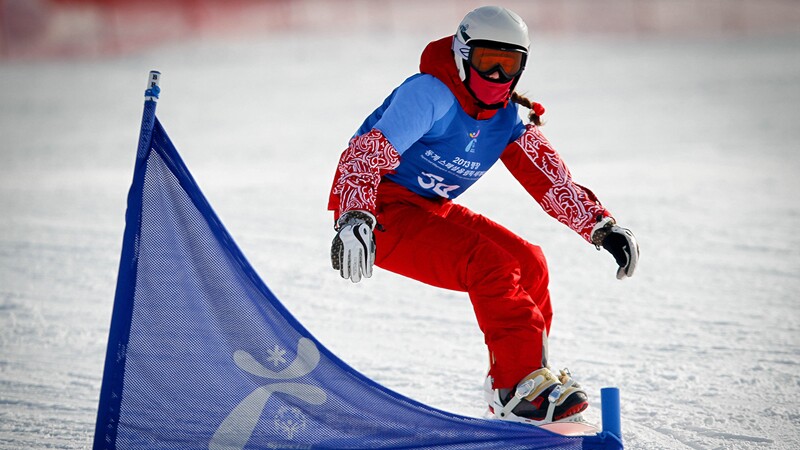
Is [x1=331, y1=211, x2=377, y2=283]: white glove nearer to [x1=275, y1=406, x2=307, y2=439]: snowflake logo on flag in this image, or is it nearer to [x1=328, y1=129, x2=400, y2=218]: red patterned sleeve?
[x1=328, y1=129, x2=400, y2=218]: red patterned sleeve

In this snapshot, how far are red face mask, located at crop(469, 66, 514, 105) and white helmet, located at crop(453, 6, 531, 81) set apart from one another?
4 cm

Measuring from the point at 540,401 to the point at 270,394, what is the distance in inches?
38.0

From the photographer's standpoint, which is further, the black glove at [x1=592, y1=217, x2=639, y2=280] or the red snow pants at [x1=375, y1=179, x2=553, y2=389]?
the black glove at [x1=592, y1=217, x2=639, y2=280]

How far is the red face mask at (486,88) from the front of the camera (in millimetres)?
3570

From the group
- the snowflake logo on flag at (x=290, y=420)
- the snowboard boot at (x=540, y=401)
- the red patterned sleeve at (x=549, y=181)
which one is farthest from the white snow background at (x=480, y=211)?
the snowflake logo on flag at (x=290, y=420)

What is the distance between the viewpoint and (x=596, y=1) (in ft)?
78.0

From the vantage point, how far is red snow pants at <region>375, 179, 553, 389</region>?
3371 millimetres

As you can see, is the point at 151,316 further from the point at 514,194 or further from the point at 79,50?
the point at 79,50

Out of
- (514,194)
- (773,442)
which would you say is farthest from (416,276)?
(514,194)

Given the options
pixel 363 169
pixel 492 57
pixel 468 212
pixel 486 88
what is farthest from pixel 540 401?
pixel 492 57

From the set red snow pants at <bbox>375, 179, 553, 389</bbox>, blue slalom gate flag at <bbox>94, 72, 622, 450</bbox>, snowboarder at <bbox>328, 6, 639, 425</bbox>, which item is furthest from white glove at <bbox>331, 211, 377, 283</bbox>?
red snow pants at <bbox>375, 179, 553, 389</bbox>

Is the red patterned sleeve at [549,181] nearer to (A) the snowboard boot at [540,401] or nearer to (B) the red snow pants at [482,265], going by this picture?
(B) the red snow pants at [482,265]

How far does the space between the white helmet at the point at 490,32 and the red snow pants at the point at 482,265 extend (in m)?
0.57

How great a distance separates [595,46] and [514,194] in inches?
533
